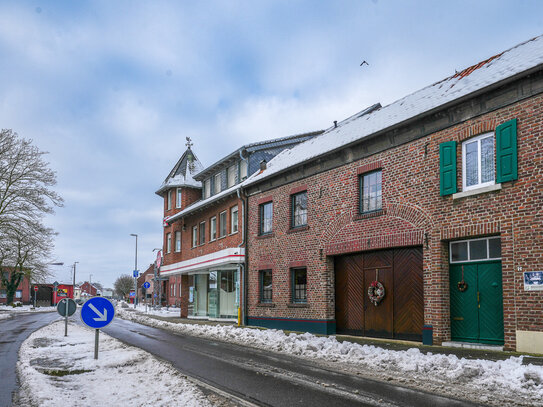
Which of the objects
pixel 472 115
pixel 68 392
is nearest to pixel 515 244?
pixel 472 115

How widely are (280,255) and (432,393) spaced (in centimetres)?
1300

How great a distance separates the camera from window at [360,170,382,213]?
16156 millimetres

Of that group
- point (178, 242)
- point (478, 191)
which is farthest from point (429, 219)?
point (178, 242)

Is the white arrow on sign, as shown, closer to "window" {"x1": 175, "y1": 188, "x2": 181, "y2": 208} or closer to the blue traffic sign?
the blue traffic sign

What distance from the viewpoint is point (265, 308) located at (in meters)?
21.4

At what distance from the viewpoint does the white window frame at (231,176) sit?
27.8 metres

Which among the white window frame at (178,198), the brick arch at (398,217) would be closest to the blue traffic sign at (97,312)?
the brick arch at (398,217)

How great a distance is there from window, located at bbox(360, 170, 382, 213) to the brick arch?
0.43 meters

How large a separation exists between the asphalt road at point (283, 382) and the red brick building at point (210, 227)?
11025 millimetres

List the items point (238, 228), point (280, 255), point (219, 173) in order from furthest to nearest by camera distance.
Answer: point (219, 173)
point (238, 228)
point (280, 255)

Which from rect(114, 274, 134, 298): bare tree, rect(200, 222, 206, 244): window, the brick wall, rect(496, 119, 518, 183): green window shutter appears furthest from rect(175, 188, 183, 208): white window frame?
→ rect(114, 274, 134, 298): bare tree

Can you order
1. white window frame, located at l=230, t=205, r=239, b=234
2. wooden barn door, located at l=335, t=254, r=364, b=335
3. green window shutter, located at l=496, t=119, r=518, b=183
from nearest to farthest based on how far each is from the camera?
green window shutter, located at l=496, t=119, r=518, b=183 → wooden barn door, located at l=335, t=254, r=364, b=335 → white window frame, located at l=230, t=205, r=239, b=234

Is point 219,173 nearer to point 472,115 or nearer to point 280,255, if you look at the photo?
point 280,255

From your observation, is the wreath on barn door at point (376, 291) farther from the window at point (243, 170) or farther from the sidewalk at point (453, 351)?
the window at point (243, 170)
